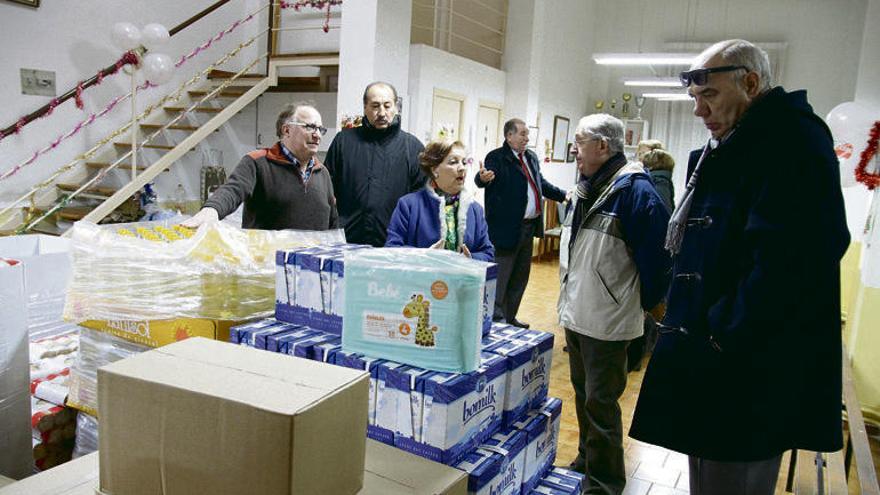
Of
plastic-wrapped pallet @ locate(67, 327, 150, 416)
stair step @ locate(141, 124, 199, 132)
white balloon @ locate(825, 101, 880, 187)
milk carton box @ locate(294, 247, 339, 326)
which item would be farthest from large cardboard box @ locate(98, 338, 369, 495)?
stair step @ locate(141, 124, 199, 132)

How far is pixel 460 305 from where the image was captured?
1267 millimetres

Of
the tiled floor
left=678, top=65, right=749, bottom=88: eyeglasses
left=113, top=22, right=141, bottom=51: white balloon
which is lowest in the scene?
the tiled floor

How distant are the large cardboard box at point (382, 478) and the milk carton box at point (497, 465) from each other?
6 centimetres

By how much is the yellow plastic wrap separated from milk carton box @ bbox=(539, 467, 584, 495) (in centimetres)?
89

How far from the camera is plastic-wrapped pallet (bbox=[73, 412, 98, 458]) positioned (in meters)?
1.68

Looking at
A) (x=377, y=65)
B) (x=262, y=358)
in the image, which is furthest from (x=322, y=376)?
(x=377, y=65)

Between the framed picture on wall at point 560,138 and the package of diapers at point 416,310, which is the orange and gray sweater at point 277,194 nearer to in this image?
the package of diapers at point 416,310

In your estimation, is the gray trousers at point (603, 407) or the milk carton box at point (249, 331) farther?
the gray trousers at point (603, 407)

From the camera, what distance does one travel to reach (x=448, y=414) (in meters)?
1.19

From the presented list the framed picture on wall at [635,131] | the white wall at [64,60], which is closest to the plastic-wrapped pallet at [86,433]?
the white wall at [64,60]

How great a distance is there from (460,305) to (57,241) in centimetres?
250

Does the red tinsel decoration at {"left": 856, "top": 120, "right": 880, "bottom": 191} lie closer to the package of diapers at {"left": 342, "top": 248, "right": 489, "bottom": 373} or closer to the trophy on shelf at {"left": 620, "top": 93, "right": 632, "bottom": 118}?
the package of diapers at {"left": 342, "top": 248, "right": 489, "bottom": 373}

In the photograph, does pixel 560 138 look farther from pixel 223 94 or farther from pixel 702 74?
pixel 702 74

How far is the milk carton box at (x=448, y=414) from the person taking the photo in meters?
1.20
